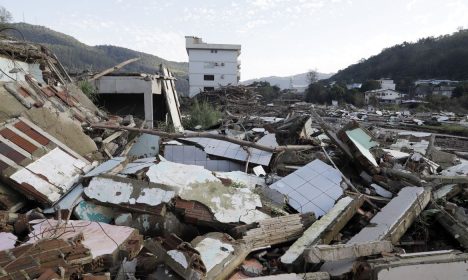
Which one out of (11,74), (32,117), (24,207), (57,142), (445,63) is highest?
(445,63)

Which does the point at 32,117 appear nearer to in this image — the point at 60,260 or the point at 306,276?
the point at 60,260

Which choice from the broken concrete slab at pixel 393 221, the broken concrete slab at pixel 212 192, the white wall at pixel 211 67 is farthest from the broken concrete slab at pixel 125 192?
the white wall at pixel 211 67

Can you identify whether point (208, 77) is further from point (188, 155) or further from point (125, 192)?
point (125, 192)

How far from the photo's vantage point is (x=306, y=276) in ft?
10.1

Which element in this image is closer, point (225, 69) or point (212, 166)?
point (212, 166)

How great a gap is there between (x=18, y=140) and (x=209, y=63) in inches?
1760

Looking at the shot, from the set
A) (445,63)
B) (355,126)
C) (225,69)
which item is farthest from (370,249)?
(445,63)

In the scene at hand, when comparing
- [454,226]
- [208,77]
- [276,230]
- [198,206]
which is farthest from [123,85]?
[208,77]

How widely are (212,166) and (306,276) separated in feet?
12.8

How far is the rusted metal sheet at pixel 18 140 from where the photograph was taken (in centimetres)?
455

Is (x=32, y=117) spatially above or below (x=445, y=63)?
below

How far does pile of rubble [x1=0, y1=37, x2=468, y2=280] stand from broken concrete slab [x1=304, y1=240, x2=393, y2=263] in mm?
11

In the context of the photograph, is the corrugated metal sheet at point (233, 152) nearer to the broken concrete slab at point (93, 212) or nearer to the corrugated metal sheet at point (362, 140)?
the corrugated metal sheet at point (362, 140)

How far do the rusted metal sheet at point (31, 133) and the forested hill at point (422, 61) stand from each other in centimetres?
7246
